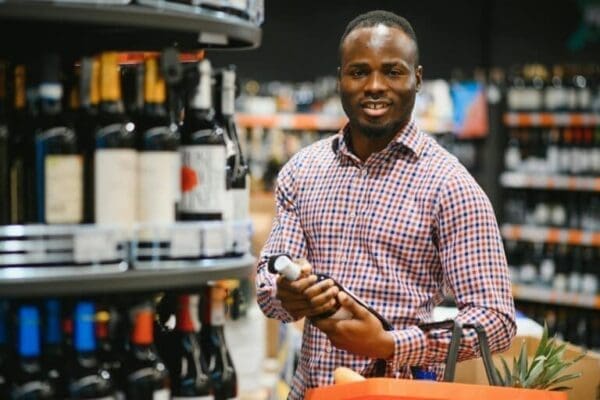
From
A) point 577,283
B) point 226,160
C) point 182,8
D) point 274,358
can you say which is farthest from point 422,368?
point 577,283

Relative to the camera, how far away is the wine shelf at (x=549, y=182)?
760cm

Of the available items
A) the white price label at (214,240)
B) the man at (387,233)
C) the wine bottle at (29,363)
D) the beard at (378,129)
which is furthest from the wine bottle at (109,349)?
the beard at (378,129)

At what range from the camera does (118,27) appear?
7.07ft

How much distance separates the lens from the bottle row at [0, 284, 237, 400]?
194 cm

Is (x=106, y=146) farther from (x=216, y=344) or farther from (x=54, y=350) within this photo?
(x=216, y=344)

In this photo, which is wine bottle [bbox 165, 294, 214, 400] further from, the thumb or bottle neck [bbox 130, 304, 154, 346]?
the thumb

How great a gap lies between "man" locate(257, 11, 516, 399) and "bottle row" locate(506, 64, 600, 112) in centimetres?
531

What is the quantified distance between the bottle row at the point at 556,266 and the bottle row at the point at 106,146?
617cm

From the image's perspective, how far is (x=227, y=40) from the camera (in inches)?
92.3

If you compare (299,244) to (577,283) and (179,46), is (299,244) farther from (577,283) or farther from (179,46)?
(577,283)

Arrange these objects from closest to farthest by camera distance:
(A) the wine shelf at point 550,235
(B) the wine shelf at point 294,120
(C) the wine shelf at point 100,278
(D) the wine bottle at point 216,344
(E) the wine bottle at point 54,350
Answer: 1. (C) the wine shelf at point 100,278
2. (E) the wine bottle at point 54,350
3. (D) the wine bottle at point 216,344
4. (A) the wine shelf at point 550,235
5. (B) the wine shelf at point 294,120

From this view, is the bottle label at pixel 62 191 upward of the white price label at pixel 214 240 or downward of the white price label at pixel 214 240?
upward

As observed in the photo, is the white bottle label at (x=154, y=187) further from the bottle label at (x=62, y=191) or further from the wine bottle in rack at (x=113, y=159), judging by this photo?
the bottle label at (x=62, y=191)

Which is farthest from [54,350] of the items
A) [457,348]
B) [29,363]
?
[457,348]
